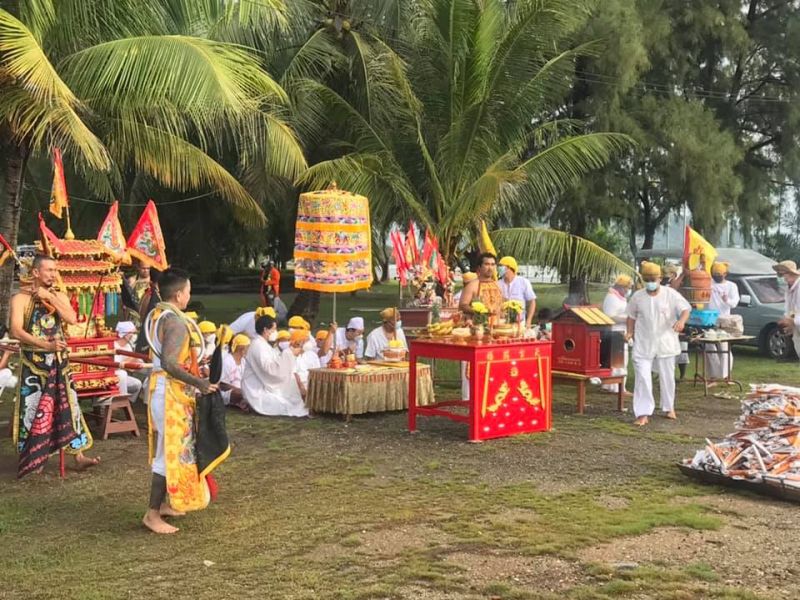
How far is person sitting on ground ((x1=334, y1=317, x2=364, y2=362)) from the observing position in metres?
10.9

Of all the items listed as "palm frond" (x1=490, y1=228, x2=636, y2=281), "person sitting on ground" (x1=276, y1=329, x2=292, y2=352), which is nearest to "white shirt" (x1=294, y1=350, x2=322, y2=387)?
"person sitting on ground" (x1=276, y1=329, x2=292, y2=352)

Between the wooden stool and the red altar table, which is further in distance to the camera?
the wooden stool

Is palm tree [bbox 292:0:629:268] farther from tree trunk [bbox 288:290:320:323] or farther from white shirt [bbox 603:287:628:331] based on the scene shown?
tree trunk [bbox 288:290:320:323]

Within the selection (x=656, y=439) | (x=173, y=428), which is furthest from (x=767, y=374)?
(x=173, y=428)

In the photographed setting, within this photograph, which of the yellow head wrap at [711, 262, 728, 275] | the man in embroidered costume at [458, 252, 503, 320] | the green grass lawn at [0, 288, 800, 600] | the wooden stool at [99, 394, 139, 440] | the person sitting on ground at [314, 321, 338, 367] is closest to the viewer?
the green grass lawn at [0, 288, 800, 600]

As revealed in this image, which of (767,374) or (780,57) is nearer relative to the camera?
(767,374)

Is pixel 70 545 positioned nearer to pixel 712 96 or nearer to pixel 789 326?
pixel 789 326

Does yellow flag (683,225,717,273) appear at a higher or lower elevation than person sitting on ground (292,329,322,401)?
higher

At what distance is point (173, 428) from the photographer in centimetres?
574

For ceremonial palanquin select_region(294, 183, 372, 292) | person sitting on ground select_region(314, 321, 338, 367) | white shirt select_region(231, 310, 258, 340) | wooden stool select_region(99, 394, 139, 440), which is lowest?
wooden stool select_region(99, 394, 139, 440)

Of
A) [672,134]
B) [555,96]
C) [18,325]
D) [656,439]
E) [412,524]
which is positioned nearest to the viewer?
[412,524]

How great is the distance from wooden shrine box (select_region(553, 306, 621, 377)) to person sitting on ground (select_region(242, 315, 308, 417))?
3.06 metres

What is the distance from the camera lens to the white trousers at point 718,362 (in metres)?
12.5

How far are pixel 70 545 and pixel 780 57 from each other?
848 inches
